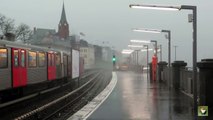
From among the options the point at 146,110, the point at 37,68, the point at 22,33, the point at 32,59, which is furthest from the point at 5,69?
the point at 22,33

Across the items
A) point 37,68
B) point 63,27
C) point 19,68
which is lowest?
point 37,68

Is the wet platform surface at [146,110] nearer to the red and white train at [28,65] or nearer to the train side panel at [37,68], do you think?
the red and white train at [28,65]

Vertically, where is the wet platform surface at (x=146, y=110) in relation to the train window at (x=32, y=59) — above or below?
below

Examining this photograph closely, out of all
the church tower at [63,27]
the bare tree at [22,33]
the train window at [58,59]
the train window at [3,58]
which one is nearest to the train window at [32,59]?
the train window at [3,58]

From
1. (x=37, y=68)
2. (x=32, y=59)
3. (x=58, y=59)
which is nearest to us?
(x=32, y=59)

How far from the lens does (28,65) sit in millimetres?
23922

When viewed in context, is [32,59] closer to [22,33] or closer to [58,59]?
[58,59]

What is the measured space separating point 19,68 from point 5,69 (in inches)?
91.3

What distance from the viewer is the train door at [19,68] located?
20.8 metres

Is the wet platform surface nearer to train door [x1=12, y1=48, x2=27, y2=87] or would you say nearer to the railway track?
the railway track

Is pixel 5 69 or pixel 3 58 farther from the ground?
pixel 3 58

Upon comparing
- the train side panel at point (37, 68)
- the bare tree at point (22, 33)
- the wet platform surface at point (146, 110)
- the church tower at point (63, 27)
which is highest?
the church tower at point (63, 27)

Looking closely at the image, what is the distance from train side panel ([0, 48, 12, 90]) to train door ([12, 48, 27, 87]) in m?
0.60

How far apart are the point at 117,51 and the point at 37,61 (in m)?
143
